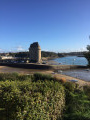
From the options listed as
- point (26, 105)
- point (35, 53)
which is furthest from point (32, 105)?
point (35, 53)

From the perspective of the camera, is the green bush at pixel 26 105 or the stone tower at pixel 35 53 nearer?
the green bush at pixel 26 105

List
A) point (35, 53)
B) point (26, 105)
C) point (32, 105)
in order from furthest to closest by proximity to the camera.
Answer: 1. point (35, 53)
2. point (32, 105)
3. point (26, 105)

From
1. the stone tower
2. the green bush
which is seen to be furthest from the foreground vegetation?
the stone tower

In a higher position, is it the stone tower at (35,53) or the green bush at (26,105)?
the stone tower at (35,53)

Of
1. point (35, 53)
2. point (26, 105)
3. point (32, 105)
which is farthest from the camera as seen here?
point (35, 53)

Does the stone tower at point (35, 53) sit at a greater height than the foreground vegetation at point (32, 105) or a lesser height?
greater

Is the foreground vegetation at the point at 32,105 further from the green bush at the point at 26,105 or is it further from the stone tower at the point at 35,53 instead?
the stone tower at the point at 35,53

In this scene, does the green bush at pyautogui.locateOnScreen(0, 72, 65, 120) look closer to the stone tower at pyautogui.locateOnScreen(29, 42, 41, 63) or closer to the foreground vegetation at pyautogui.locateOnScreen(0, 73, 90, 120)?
the foreground vegetation at pyautogui.locateOnScreen(0, 73, 90, 120)

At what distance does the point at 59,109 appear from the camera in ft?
14.4

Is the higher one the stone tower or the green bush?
the stone tower

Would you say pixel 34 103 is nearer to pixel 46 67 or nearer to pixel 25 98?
pixel 25 98

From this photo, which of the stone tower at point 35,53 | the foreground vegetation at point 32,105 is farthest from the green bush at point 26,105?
the stone tower at point 35,53

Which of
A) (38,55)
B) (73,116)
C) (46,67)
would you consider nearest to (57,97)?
(73,116)

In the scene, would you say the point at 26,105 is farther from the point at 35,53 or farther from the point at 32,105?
the point at 35,53
